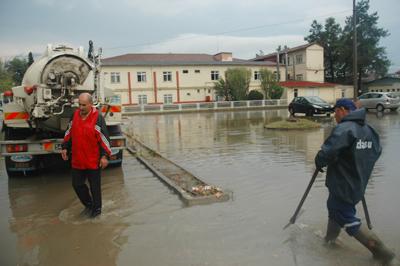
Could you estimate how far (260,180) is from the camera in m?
8.11

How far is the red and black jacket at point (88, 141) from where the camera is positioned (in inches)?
224

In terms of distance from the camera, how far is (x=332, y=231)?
14.9 ft

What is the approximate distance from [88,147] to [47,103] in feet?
8.56

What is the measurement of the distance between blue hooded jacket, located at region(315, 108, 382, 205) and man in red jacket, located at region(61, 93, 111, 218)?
3.05 meters

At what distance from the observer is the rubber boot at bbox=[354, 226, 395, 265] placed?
4047 mm

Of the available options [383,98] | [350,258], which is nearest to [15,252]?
[350,258]

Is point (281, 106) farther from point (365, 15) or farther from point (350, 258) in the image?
point (350, 258)

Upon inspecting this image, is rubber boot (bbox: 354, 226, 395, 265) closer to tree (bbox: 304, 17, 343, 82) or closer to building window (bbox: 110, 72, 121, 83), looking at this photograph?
building window (bbox: 110, 72, 121, 83)

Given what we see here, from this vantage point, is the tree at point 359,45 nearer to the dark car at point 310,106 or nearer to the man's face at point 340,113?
the dark car at point 310,106

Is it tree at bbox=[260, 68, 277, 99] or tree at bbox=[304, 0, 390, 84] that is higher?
tree at bbox=[304, 0, 390, 84]

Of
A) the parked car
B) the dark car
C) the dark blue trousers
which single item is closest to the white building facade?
the dark car

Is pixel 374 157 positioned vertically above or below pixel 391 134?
above

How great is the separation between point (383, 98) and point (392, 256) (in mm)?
27567

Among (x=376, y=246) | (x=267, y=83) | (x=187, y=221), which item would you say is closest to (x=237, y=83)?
(x=267, y=83)
